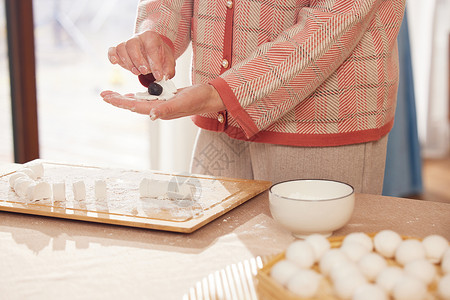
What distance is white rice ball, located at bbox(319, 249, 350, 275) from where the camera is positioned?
684mm

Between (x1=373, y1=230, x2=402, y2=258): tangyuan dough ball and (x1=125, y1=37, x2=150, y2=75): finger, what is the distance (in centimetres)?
68

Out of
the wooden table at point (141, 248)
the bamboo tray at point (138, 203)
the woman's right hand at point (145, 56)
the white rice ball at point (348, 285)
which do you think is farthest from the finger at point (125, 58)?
the white rice ball at point (348, 285)

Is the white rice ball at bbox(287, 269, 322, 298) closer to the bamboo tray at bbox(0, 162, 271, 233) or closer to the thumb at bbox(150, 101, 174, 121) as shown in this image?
the bamboo tray at bbox(0, 162, 271, 233)

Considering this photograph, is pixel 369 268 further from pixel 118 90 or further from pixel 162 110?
pixel 118 90

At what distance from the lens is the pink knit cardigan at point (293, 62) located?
111 centimetres

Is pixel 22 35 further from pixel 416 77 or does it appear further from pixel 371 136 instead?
pixel 416 77

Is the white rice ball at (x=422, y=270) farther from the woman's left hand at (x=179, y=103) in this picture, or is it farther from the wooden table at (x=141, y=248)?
the woman's left hand at (x=179, y=103)

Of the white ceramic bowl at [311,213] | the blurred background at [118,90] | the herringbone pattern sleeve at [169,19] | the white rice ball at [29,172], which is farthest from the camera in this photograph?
the blurred background at [118,90]

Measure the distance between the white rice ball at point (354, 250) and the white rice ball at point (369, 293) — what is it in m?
0.09

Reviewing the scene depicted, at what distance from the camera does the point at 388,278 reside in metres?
0.64

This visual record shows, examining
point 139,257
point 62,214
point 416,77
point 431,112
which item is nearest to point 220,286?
point 139,257

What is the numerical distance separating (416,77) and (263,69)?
313 centimetres

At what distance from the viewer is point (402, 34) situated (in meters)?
3.18

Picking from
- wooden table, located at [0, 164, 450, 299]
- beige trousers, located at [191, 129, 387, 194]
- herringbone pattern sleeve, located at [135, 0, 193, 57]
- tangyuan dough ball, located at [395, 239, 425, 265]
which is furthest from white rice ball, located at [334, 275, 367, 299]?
herringbone pattern sleeve, located at [135, 0, 193, 57]
